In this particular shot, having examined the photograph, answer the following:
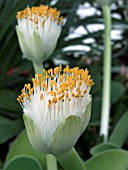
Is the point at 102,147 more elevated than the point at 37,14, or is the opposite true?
the point at 37,14

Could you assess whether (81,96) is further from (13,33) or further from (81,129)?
(13,33)

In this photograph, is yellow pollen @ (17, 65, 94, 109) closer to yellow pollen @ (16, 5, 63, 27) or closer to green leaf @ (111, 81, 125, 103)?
yellow pollen @ (16, 5, 63, 27)

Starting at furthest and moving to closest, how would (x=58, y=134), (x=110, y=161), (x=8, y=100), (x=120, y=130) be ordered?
(x=8, y=100)
(x=120, y=130)
(x=110, y=161)
(x=58, y=134)

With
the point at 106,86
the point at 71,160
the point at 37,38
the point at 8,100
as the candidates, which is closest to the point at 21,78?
the point at 8,100

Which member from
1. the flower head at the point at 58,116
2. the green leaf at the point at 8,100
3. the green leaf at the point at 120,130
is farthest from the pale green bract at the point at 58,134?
the green leaf at the point at 8,100

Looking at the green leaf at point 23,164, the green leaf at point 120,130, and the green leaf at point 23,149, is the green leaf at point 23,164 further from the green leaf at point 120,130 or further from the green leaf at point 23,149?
the green leaf at point 120,130

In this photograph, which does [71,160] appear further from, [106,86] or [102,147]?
[106,86]
